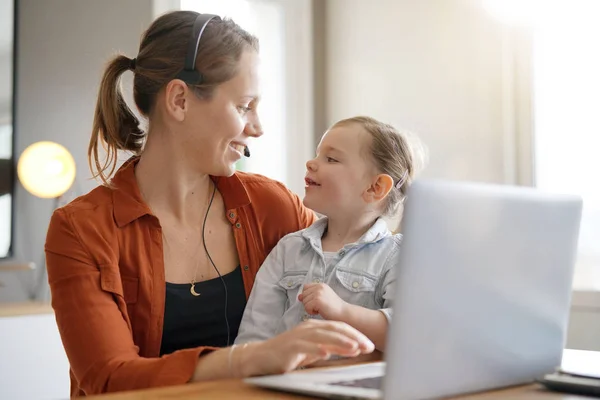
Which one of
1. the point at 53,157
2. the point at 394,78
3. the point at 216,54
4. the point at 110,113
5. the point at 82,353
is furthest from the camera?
the point at 394,78

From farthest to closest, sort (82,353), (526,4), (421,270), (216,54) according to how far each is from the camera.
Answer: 1. (526,4)
2. (216,54)
3. (82,353)
4. (421,270)

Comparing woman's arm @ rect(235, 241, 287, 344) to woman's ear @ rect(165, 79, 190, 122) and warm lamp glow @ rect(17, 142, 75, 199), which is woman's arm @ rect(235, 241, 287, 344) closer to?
woman's ear @ rect(165, 79, 190, 122)

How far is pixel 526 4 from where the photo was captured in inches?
114

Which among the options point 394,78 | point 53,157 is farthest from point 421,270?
point 394,78

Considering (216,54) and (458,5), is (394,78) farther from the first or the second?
(216,54)

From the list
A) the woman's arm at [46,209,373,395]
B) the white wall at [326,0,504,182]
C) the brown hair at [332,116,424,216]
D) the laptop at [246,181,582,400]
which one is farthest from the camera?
the white wall at [326,0,504,182]

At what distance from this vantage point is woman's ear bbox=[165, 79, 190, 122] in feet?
5.64

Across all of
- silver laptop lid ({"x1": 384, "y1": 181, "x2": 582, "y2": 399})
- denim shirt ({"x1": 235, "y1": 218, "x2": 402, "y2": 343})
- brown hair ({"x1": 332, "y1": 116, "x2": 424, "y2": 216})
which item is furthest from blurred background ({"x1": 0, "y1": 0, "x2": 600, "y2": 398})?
silver laptop lid ({"x1": 384, "y1": 181, "x2": 582, "y2": 399})

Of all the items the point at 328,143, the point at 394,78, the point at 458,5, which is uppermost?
the point at 458,5

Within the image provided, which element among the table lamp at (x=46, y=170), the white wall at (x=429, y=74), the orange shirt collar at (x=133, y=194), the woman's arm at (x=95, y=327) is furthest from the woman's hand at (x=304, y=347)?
the table lamp at (x=46, y=170)

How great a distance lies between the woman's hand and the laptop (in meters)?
0.03

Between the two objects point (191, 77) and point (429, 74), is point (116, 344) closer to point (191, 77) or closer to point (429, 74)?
point (191, 77)

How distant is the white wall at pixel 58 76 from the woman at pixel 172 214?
4.96 ft

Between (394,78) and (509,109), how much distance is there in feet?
2.44
